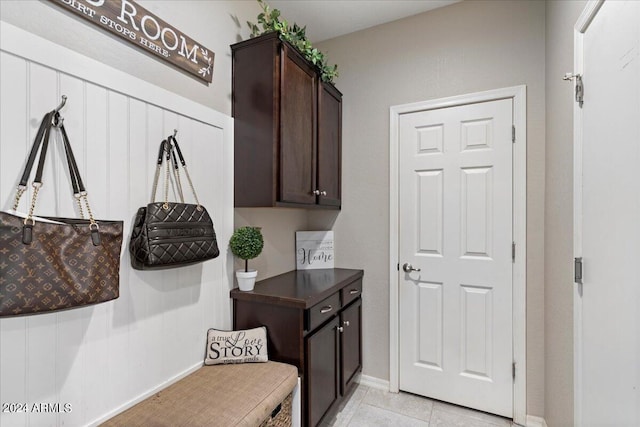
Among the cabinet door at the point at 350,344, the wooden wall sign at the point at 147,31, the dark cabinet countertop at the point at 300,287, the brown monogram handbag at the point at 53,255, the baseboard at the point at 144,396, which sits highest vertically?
the wooden wall sign at the point at 147,31

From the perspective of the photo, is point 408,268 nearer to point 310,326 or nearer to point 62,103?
point 310,326

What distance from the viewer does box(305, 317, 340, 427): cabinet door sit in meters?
1.64

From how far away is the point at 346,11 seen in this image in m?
2.26

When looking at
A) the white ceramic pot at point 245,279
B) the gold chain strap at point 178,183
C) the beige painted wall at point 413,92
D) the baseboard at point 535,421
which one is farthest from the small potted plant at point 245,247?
the baseboard at point 535,421

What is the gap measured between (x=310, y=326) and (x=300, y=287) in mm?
→ 297

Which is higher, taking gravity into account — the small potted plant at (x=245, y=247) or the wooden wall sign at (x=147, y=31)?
the wooden wall sign at (x=147, y=31)

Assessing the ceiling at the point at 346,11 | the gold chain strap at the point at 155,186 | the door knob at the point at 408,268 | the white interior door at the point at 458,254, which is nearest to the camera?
the gold chain strap at the point at 155,186

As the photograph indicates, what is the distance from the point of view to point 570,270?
1.47m

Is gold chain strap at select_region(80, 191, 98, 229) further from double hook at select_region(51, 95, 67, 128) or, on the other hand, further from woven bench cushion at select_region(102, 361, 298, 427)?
woven bench cushion at select_region(102, 361, 298, 427)

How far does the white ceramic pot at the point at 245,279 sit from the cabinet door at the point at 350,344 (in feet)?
2.25

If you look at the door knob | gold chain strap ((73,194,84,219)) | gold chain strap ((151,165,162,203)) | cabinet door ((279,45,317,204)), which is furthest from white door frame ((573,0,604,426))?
gold chain strap ((73,194,84,219))

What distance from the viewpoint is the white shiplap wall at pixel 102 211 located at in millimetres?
923

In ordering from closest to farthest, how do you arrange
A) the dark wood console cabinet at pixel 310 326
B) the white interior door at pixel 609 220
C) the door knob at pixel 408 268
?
1. the white interior door at pixel 609 220
2. the dark wood console cabinet at pixel 310 326
3. the door knob at pixel 408 268

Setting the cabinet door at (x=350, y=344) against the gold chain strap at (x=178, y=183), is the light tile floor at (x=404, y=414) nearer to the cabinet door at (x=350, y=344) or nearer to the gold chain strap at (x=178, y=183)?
the cabinet door at (x=350, y=344)
